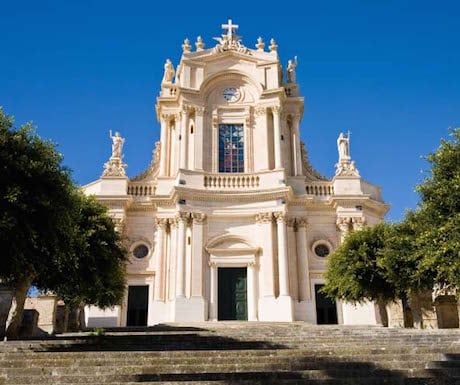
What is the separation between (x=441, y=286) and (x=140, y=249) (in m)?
17.1

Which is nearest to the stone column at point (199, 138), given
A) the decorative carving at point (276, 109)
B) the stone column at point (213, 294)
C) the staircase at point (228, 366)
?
the decorative carving at point (276, 109)

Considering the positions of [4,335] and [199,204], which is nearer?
[4,335]

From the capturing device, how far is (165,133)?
32.5 metres

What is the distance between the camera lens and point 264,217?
28.5 meters

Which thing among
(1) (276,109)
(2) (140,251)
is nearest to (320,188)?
(1) (276,109)

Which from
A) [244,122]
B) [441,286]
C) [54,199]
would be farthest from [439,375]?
[244,122]

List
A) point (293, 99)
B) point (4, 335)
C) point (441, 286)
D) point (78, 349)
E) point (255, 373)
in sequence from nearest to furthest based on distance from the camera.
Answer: point (255, 373)
point (78, 349)
point (4, 335)
point (441, 286)
point (293, 99)

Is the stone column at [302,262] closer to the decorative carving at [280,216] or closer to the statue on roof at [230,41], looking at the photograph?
the decorative carving at [280,216]

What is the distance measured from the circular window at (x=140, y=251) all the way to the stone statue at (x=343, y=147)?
13311mm

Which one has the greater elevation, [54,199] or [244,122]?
[244,122]

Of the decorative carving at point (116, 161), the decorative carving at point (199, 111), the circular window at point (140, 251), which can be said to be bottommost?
the circular window at point (140, 251)

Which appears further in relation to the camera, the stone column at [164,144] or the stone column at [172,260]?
the stone column at [164,144]

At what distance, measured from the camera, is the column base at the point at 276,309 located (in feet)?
86.4

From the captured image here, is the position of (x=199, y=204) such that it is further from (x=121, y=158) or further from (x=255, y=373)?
(x=255, y=373)
